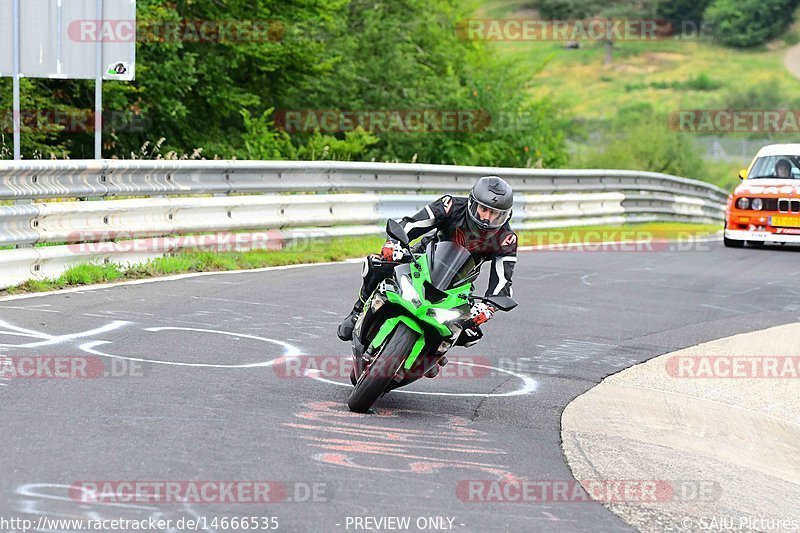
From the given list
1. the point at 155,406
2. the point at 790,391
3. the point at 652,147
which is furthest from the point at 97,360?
the point at 652,147

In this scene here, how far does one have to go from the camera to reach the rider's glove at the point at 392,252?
7.38m

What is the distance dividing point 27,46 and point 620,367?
7.30 metres

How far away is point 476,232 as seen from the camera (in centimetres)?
743

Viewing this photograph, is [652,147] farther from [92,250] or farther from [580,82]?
[580,82]

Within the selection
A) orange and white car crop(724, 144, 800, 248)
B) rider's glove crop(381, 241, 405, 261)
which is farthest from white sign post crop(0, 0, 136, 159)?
orange and white car crop(724, 144, 800, 248)

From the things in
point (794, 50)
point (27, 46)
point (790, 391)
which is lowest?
point (790, 391)

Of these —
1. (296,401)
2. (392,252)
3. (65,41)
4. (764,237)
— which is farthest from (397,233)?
(764,237)

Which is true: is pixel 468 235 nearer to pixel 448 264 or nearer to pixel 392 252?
pixel 448 264

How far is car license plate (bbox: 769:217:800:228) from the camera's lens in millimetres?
19766

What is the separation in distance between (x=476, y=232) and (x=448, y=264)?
0.36 m

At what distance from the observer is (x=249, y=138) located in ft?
82.8

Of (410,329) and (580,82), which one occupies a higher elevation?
(580,82)

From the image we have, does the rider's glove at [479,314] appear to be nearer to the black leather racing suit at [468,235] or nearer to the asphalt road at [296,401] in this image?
the black leather racing suit at [468,235]

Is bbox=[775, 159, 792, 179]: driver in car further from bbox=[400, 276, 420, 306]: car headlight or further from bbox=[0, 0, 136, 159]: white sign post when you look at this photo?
bbox=[400, 276, 420, 306]: car headlight
